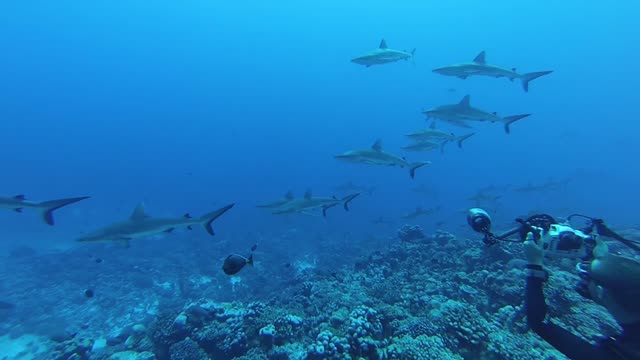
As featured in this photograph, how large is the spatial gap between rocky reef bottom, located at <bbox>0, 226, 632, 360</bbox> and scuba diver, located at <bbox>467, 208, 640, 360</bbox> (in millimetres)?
341

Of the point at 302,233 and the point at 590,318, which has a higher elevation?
the point at 590,318

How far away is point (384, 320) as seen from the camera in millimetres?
8391

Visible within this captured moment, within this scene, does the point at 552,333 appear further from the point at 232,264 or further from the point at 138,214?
the point at 138,214

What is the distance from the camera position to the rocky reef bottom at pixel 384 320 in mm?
7184

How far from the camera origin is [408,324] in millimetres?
7891

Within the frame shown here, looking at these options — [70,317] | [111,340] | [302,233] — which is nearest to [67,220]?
[302,233]

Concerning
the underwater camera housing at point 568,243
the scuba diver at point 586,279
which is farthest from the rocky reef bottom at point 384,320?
the underwater camera housing at point 568,243

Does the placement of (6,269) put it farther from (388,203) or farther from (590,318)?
(388,203)

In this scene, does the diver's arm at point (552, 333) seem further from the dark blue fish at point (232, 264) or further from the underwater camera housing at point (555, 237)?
the dark blue fish at point (232, 264)

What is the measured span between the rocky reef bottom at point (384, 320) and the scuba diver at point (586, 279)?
34cm

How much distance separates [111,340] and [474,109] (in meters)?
14.9

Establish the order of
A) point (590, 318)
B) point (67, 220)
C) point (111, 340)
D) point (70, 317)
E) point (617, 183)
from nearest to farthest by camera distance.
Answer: point (590, 318), point (111, 340), point (70, 317), point (67, 220), point (617, 183)

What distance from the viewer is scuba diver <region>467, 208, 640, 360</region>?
300cm

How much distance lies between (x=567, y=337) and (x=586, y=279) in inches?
26.7
